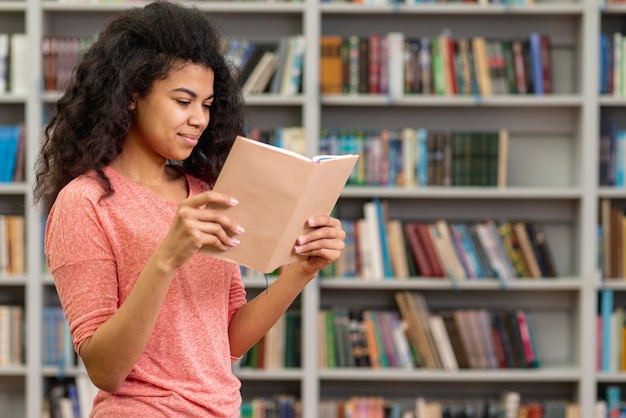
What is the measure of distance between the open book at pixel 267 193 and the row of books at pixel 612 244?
2356 mm

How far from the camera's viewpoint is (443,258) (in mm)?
3453

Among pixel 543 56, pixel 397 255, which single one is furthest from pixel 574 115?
pixel 397 255

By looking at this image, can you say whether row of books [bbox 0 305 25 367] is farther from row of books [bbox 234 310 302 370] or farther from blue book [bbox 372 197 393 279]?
blue book [bbox 372 197 393 279]

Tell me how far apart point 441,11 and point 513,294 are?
3.84ft

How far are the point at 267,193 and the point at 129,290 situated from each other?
256 mm

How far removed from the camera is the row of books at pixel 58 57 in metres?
3.45

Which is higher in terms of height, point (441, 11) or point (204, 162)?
point (441, 11)

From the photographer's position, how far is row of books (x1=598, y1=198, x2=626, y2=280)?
11.2ft

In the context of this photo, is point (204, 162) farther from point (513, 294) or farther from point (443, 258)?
point (513, 294)

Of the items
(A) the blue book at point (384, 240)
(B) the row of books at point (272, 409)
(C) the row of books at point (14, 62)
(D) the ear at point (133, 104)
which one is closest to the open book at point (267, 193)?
(D) the ear at point (133, 104)

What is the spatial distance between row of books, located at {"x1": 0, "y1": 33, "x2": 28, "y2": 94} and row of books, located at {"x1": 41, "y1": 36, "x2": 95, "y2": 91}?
0.25 ft

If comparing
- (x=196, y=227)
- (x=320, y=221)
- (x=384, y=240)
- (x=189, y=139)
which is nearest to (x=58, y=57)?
(x=384, y=240)

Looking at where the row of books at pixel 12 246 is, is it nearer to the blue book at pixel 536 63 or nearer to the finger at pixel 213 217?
the blue book at pixel 536 63

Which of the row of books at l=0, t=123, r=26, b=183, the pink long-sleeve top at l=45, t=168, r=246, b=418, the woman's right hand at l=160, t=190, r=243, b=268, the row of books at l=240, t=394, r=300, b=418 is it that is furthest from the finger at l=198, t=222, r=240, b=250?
the row of books at l=0, t=123, r=26, b=183
